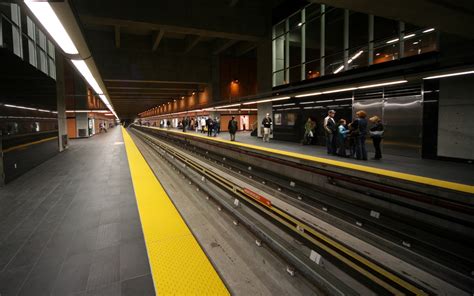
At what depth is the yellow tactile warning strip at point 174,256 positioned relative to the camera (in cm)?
246

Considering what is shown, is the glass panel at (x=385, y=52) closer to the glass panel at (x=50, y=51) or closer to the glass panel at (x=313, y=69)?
the glass panel at (x=313, y=69)

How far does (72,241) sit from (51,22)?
141 inches

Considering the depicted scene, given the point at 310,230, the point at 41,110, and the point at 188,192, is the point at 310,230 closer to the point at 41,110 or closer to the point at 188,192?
the point at 188,192

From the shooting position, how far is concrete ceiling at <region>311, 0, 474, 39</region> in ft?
13.9

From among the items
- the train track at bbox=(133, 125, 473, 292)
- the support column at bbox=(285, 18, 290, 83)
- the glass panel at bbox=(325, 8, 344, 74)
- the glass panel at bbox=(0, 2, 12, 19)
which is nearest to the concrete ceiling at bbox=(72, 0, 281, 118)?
the support column at bbox=(285, 18, 290, 83)

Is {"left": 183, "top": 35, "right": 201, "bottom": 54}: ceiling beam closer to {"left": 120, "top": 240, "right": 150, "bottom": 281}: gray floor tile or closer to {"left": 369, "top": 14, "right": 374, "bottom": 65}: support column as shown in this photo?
{"left": 369, "top": 14, "right": 374, "bottom": 65}: support column

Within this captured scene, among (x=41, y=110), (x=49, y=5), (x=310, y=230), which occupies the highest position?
(x=49, y=5)

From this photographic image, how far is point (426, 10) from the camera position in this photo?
443cm

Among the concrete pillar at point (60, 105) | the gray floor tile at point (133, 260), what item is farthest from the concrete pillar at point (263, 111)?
the gray floor tile at point (133, 260)

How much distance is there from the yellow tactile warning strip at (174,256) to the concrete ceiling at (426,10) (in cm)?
496

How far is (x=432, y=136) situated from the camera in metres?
7.82

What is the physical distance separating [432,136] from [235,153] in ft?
23.7

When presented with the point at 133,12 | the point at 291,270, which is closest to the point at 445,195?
the point at 291,270

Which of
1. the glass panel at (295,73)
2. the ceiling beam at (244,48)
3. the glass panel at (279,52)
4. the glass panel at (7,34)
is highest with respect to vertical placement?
the ceiling beam at (244,48)
